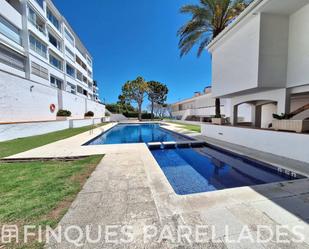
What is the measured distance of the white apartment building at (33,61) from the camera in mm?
10761

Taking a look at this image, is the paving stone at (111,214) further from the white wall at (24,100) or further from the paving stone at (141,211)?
the white wall at (24,100)

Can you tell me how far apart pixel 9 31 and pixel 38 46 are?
11.3 ft

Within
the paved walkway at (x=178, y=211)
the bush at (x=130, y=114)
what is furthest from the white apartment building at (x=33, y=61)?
the bush at (x=130, y=114)

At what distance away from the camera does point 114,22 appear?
1994 cm

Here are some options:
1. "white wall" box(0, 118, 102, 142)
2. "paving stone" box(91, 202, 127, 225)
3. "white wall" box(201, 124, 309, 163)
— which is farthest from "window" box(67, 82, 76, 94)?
"paving stone" box(91, 202, 127, 225)

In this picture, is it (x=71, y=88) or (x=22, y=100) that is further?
(x=71, y=88)

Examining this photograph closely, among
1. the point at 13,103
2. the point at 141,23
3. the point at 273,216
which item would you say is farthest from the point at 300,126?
the point at 141,23

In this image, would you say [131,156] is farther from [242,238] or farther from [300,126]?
[300,126]

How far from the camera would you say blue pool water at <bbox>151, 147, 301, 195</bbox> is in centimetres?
421

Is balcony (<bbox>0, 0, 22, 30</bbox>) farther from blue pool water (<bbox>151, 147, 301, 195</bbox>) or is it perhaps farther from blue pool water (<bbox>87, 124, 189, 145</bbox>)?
blue pool water (<bbox>151, 147, 301, 195</bbox>)

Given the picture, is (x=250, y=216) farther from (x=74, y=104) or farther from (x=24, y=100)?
(x=74, y=104)

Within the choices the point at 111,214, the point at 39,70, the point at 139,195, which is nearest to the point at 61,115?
the point at 39,70

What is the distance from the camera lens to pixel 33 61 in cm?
1423

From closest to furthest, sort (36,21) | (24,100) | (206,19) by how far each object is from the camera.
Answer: (206,19) → (24,100) → (36,21)
